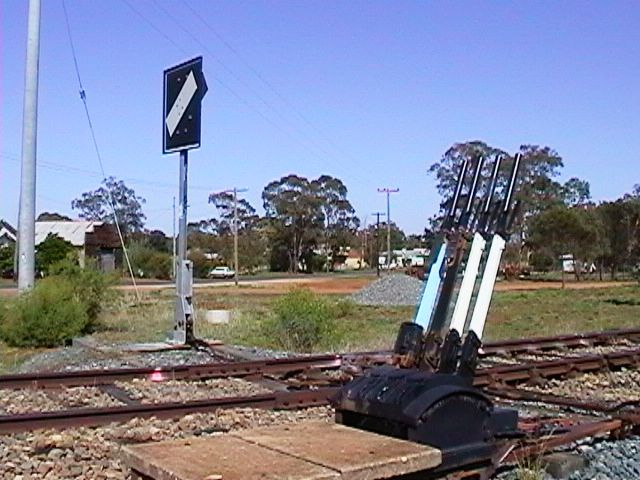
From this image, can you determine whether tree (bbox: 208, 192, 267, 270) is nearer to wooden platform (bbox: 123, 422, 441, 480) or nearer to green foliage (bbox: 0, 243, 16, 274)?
green foliage (bbox: 0, 243, 16, 274)

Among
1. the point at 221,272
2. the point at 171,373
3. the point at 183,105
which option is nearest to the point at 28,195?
the point at 183,105

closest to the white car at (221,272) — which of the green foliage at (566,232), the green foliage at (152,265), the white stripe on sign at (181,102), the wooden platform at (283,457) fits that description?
the green foliage at (152,265)

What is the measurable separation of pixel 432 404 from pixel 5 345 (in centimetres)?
1416

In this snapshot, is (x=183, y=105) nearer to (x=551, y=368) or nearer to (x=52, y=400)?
(x=52, y=400)

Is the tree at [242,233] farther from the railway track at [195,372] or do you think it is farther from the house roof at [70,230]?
the railway track at [195,372]

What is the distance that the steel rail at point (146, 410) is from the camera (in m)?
6.27

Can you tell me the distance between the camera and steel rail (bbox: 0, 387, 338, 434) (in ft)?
20.6

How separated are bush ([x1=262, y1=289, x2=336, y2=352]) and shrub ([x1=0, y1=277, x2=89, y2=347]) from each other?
3.88 m

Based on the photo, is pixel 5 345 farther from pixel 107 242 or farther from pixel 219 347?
pixel 107 242

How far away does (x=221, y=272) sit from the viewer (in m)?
89.9

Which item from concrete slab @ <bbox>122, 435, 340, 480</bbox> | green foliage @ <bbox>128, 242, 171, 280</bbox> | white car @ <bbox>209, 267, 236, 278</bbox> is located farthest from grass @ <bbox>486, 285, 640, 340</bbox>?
white car @ <bbox>209, 267, 236, 278</bbox>

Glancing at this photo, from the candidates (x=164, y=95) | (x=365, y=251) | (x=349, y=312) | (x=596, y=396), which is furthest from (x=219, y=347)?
(x=365, y=251)

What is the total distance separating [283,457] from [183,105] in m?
10.8

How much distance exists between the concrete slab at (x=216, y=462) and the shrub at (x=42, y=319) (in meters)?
13.2
